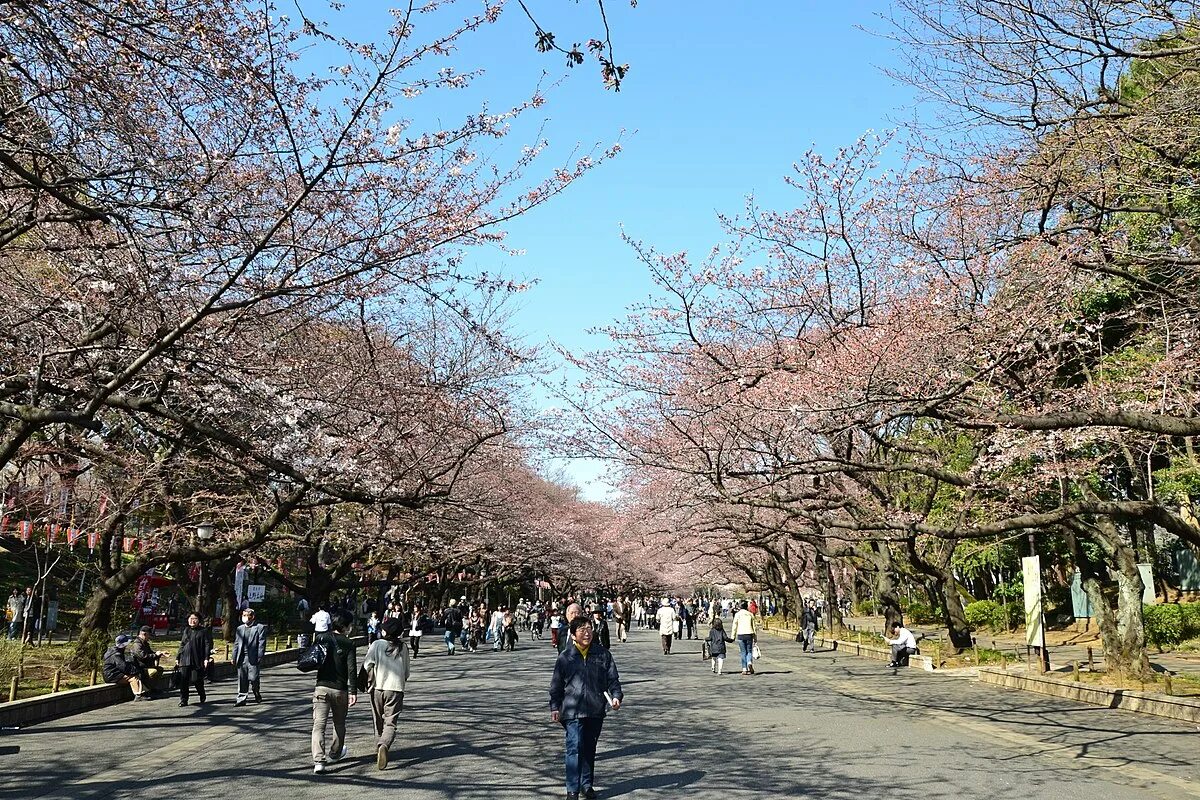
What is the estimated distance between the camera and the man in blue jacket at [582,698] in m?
7.64

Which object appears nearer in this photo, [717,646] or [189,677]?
[189,677]

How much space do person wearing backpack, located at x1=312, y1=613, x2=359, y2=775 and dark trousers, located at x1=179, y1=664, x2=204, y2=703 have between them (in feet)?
21.4

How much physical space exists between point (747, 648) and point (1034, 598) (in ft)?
21.9

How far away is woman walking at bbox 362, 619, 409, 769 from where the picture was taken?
30.9 feet

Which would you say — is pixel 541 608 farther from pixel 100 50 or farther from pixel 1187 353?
pixel 100 50

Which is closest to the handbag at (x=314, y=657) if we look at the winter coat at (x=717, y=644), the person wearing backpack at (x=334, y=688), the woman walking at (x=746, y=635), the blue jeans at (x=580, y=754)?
the person wearing backpack at (x=334, y=688)

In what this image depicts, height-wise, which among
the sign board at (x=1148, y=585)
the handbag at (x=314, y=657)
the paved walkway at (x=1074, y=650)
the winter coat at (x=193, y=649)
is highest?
the sign board at (x=1148, y=585)

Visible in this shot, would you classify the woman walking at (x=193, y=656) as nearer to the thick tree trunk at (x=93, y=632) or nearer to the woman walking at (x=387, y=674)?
the thick tree trunk at (x=93, y=632)

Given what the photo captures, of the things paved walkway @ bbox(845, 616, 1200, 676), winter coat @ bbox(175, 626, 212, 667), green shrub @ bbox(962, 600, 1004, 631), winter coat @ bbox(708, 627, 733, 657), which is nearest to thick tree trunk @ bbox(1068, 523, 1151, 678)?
paved walkway @ bbox(845, 616, 1200, 676)

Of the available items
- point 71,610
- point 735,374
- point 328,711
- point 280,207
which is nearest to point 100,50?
point 280,207

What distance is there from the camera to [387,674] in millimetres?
9609

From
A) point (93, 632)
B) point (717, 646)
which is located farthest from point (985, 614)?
point (93, 632)

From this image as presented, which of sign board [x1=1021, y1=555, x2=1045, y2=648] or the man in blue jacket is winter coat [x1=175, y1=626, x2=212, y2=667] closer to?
the man in blue jacket

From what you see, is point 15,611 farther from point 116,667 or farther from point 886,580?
point 886,580
